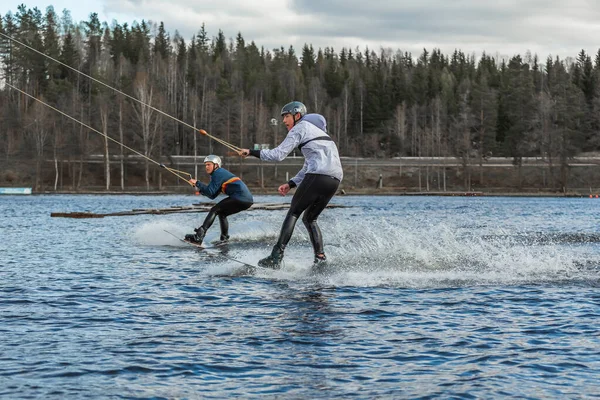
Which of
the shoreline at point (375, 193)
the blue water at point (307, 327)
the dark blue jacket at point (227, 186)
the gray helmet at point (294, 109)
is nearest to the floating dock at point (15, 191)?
the shoreline at point (375, 193)

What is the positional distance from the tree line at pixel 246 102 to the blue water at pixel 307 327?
93401 millimetres

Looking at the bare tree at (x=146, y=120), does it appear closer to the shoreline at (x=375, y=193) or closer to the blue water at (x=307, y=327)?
the shoreline at (x=375, y=193)

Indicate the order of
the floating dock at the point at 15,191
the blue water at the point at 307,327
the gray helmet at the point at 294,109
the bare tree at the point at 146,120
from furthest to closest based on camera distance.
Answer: the bare tree at the point at 146,120 → the floating dock at the point at 15,191 → the gray helmet at the point at 294,109 → the blue water at the point at 307,327

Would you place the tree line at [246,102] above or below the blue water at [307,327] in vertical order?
above

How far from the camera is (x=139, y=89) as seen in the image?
11188cm

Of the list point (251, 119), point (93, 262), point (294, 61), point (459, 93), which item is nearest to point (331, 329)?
point (93, 262)

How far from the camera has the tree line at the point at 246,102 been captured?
391ft

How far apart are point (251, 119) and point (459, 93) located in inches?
1833

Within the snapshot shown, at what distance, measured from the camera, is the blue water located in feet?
25.4

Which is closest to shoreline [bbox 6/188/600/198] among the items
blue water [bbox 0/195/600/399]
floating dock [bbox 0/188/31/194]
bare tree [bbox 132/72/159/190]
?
floating dock [bbox 0/188/31/194]

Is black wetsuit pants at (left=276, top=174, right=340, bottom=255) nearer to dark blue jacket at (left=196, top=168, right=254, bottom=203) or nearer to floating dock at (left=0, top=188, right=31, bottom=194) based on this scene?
dark blue jacket at (left=196, top=168, right=254, bottom=203)

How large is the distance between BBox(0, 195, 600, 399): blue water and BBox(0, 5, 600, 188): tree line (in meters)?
93.4

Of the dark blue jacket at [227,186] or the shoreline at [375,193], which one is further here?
the shoreline at [375,193]

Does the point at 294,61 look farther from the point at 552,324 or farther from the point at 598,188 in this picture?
the point at 552,324
